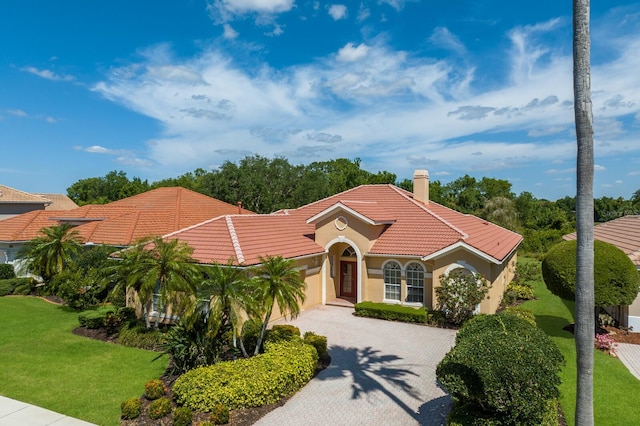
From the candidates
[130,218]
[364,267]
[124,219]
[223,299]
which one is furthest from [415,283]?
[124,219]

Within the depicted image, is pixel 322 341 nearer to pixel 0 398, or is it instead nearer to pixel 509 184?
pixel 0 398

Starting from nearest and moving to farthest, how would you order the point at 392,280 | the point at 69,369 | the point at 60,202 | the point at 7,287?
1. the point at 69,369
2. the point at 392,280
3. the point at 7,287
4. the point at 60,202

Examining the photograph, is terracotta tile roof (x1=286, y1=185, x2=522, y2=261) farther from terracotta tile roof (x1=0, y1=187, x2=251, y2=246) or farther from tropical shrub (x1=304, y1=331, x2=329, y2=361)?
terracotta tile roof (x1=0, y1=187, x2=251, y2=246)

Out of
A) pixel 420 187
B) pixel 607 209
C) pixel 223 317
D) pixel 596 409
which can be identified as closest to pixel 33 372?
pixel 223 317

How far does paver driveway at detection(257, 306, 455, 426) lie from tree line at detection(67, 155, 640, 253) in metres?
30.6

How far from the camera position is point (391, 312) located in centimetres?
2119

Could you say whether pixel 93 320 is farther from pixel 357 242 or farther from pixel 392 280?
pixel 392 280

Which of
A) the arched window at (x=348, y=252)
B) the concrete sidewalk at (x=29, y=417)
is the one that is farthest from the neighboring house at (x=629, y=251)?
the concrete sidewalk at (x=29, y=417)

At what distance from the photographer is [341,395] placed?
1262 cm

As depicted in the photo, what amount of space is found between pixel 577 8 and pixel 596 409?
10.3m

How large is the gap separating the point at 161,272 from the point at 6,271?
20752 mm

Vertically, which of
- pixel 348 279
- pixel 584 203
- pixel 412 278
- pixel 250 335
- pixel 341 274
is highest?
pixel 584 203

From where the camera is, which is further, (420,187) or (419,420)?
(420,187)

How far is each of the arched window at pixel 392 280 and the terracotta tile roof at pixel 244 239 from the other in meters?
4.00
